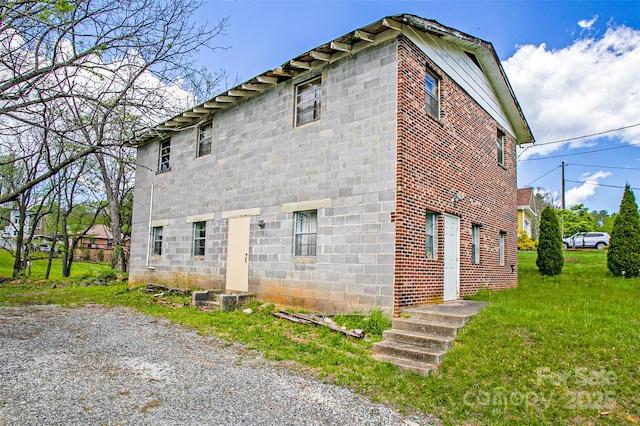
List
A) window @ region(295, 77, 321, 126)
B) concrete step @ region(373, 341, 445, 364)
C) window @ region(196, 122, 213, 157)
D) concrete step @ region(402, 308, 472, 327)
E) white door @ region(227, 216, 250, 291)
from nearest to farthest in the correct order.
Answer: concrete step @ region(373, 341, 445, 364), concrete step @ region(402, 308, 472, 327), window @ region(295, 77, 321, 126), white door @ region(227, 216, 250, 291), window @ region(196, 122, 213, 157)

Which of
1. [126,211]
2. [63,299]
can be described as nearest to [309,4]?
[63,299]

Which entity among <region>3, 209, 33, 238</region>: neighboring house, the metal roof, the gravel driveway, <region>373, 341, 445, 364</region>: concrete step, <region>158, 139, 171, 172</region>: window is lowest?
the gravel driveway

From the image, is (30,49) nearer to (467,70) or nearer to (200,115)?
(200,115)

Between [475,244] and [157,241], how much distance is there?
11.1 metres

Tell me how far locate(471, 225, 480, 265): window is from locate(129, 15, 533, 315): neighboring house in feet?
0.20

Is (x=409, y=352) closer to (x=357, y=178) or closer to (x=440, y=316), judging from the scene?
(x=440, y=316)

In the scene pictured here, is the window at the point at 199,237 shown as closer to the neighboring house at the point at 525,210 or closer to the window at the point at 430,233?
the window at the point at 430,233

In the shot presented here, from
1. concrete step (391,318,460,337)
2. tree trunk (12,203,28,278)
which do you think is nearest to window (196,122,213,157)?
concrete step (391,318,460,337)

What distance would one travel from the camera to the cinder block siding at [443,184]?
800 centimetres

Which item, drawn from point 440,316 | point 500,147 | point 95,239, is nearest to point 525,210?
Answer: point 500,147

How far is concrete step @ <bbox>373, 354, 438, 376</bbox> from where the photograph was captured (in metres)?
5.43

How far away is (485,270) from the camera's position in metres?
11.4

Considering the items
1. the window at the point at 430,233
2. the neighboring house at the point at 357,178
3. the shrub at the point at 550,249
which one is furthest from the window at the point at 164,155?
the shrub at the point at 550,249

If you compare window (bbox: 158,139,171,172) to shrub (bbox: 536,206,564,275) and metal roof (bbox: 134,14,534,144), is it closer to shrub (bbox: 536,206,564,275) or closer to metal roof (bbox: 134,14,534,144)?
metal roof (bbox: 134,14,534,144)
